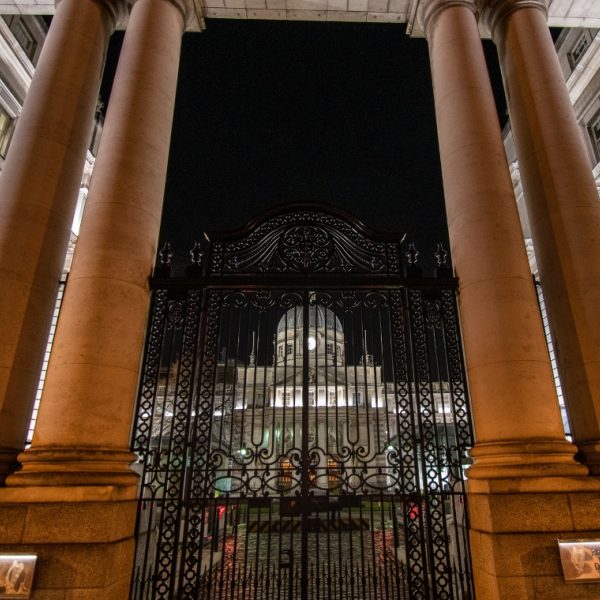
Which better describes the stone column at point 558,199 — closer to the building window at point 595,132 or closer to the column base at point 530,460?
the column base at point 530,460

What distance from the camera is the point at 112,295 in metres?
8.34

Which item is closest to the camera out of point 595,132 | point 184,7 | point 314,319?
point 184,7

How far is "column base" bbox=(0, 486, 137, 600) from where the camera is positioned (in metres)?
6.50

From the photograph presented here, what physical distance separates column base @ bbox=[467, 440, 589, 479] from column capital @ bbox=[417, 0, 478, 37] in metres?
10.6

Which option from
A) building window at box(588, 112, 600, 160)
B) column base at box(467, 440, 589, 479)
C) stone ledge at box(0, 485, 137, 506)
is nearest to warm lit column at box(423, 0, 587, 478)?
column base at box(467, 440, 589, 479)

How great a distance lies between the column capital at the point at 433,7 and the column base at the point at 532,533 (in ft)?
36.8

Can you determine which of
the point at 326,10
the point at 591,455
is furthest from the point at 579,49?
the point at 591,455

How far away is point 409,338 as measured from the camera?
968cm

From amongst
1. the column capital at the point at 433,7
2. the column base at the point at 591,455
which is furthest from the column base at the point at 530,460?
the column capital at the point at 433,7

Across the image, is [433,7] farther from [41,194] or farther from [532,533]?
[532,533]

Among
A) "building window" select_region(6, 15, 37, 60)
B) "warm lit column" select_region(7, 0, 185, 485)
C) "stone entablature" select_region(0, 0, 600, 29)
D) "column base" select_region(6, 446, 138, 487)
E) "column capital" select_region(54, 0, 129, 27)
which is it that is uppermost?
"building window" select_region(6, 15, 37, 60)

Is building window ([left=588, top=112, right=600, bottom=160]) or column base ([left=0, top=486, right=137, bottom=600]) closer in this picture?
→ column base ([left=0, top=486, right=137, bottom=600])

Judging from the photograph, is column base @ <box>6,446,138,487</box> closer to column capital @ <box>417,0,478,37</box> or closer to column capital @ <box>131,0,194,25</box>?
column capital @ <box>131,0,194,25</box>

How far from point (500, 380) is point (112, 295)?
7153mm
